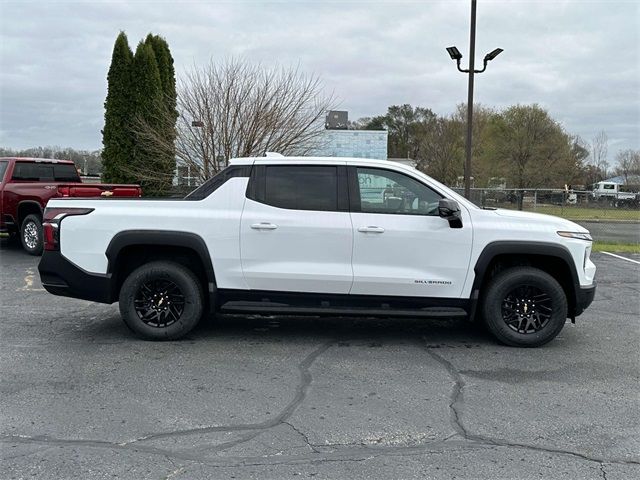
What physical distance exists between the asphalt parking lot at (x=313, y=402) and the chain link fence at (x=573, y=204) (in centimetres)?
1785

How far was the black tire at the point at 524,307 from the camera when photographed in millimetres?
5660

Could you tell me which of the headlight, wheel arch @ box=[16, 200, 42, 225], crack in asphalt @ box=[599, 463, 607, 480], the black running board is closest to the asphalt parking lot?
crack in asphalt @ box=[599, 463, 607, 480]

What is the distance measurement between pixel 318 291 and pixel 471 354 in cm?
163

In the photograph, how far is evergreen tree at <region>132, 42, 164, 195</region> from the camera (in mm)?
17688

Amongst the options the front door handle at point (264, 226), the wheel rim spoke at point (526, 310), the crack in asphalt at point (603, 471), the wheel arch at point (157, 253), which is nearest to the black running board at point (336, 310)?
the wheel arch at point (157, 253)

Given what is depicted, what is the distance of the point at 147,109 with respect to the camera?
58.1ft

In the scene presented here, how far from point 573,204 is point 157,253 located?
22405 millimetres

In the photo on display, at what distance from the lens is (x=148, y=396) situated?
172 inches

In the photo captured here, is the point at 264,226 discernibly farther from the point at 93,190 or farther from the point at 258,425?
the point at 93,190

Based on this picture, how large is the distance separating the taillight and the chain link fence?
1894 centimetres

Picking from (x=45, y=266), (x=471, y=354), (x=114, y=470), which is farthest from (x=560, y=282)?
(x=45, y=266)

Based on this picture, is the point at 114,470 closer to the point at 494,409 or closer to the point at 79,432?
the point at 79,432

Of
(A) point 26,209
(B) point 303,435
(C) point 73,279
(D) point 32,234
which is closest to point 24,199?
(A) point 26,209

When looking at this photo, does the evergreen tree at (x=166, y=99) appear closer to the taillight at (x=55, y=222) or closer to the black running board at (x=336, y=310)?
the taillight at (x=55, y=222)
